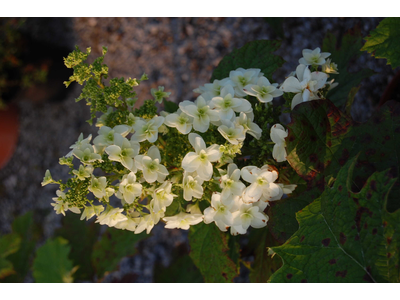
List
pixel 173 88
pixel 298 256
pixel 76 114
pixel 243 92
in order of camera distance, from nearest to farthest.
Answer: pixel 298 256 < pixel 243 92 < pixel 173 88 < pixel 76 114

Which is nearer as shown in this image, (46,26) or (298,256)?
(298,256)

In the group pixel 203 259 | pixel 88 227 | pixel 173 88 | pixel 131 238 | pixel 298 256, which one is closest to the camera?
pixel 298 256

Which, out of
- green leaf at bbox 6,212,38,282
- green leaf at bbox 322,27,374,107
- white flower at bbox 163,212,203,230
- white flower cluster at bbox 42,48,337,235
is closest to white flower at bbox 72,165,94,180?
white flower cluster at bbox 42,48,337,235

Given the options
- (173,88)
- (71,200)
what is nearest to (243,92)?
(71,200)

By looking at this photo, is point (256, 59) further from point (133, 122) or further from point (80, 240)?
point (80, 240)

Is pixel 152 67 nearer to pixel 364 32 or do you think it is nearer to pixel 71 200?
pixel 364 32

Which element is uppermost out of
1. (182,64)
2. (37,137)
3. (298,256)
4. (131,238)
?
(182,64)

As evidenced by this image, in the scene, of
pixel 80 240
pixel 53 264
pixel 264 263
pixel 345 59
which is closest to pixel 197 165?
pixel 264 263
